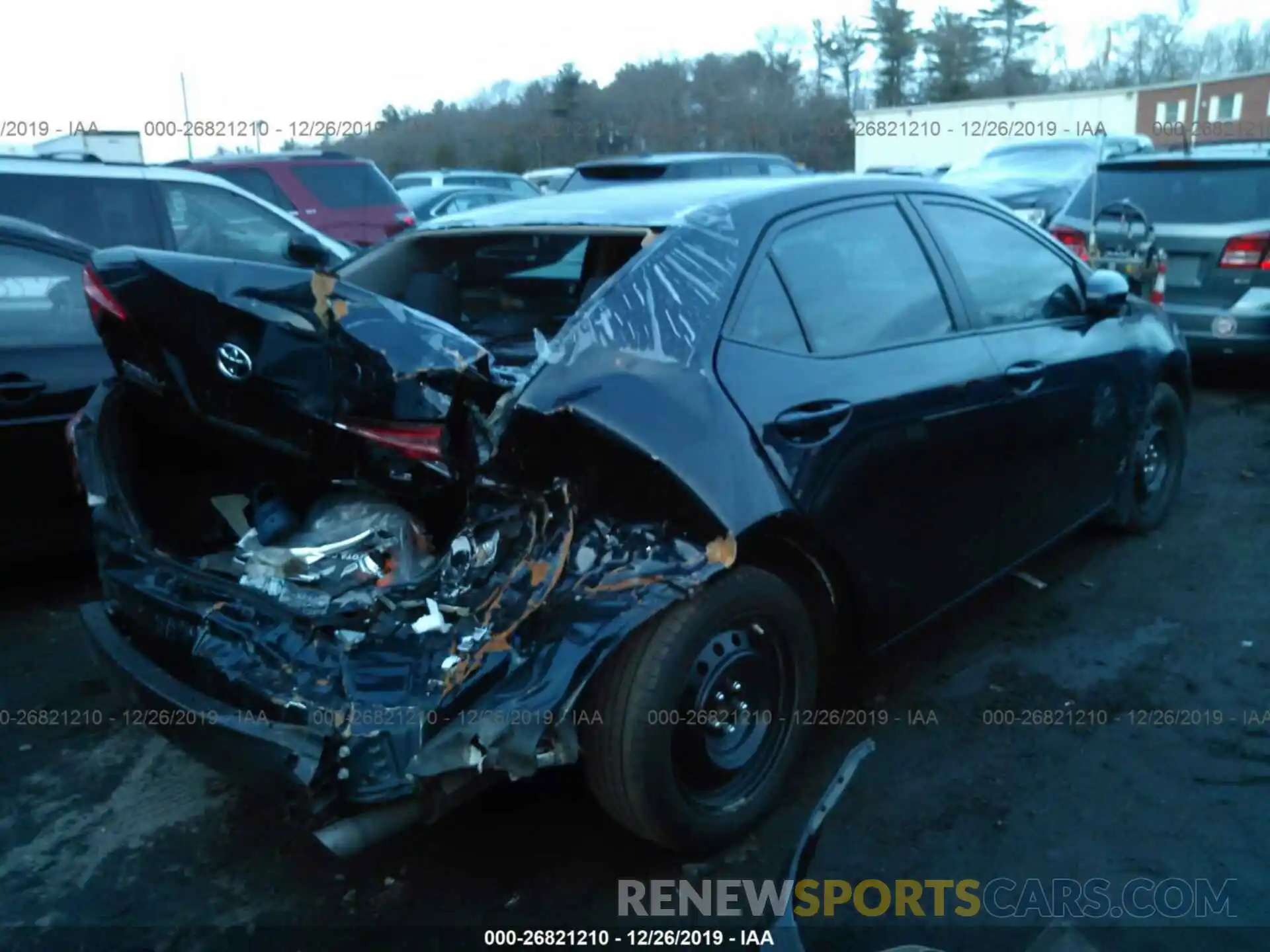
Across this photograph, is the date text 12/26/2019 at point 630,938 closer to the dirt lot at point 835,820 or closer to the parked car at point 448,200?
the dirt lot at point 835,820

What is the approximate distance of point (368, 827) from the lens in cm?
229

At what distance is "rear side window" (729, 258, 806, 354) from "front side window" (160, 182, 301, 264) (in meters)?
4.11

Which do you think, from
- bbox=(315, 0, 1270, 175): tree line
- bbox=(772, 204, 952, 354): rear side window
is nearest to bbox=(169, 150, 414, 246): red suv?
bbox=(772, 204, 952, 354): rear side window

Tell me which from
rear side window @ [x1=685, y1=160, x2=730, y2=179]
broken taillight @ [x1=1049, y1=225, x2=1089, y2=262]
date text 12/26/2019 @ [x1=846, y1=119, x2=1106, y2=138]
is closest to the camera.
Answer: broken taillight @ [x1=1049, y1=225, x2=1089, y2=262]

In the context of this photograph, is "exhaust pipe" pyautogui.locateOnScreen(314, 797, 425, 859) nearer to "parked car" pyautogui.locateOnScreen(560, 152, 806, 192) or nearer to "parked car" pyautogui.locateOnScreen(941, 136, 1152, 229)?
"parked car" pyautogui.locateOnScreen(560, 152, 806, 192)

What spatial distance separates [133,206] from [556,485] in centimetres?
497

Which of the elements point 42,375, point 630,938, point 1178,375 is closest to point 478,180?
point 42,375

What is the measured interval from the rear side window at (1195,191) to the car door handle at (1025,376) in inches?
176

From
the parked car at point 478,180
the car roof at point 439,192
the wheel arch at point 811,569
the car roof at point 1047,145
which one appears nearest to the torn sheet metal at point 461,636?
the wheel arch at point 811,569

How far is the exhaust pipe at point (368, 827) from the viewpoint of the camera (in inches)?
89.7

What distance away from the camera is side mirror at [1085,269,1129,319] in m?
4.18

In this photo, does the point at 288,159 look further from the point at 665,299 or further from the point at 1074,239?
the point at 665,299

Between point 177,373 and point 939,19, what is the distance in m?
61.9

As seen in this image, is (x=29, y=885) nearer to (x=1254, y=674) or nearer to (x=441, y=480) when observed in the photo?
(x=441, y=480)
